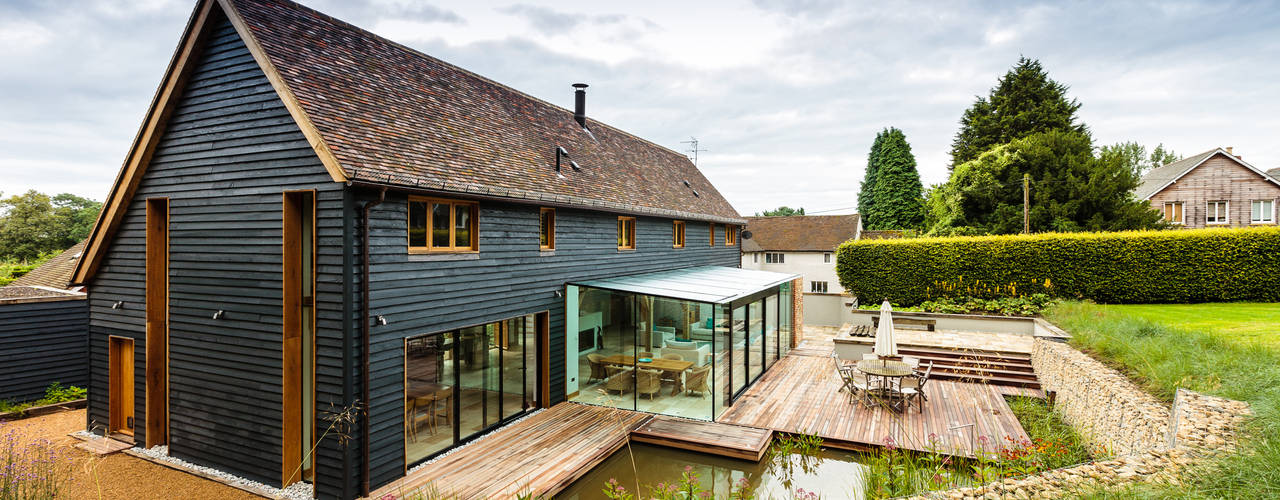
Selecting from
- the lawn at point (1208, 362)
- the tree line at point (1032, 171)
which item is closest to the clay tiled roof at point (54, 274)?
the lawn at point (1208, 362)

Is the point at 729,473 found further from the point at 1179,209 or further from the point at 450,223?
the point at 1179,209

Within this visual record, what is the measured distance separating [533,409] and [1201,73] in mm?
22471

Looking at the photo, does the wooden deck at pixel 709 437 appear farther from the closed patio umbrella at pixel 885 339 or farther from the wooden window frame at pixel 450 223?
the wooden window frame at pixel 450 223

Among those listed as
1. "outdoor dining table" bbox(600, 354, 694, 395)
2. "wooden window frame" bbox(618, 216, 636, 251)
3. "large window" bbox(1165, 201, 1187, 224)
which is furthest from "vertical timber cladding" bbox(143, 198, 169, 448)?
"large window" bbox(1165, 201, 1187, 224)

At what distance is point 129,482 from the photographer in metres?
6.61

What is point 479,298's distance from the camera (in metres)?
7.71

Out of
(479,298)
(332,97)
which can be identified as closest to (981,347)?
(479,298)

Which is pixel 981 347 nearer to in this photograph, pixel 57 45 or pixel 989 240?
pixel 989 240

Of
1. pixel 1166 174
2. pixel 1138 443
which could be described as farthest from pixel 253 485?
pixel 1166 174

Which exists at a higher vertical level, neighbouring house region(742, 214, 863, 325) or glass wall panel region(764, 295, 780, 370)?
neighbouring house region(742, 214, 863, 325)

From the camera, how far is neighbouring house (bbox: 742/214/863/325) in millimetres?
29766

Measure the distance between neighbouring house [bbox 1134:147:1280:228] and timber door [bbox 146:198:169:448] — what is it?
3614cm

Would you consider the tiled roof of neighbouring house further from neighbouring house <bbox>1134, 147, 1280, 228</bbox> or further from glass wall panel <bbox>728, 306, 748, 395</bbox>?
glass wall panel <bbox>728, 306, 748, 395</bbox>

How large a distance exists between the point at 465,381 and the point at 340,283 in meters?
2.32
